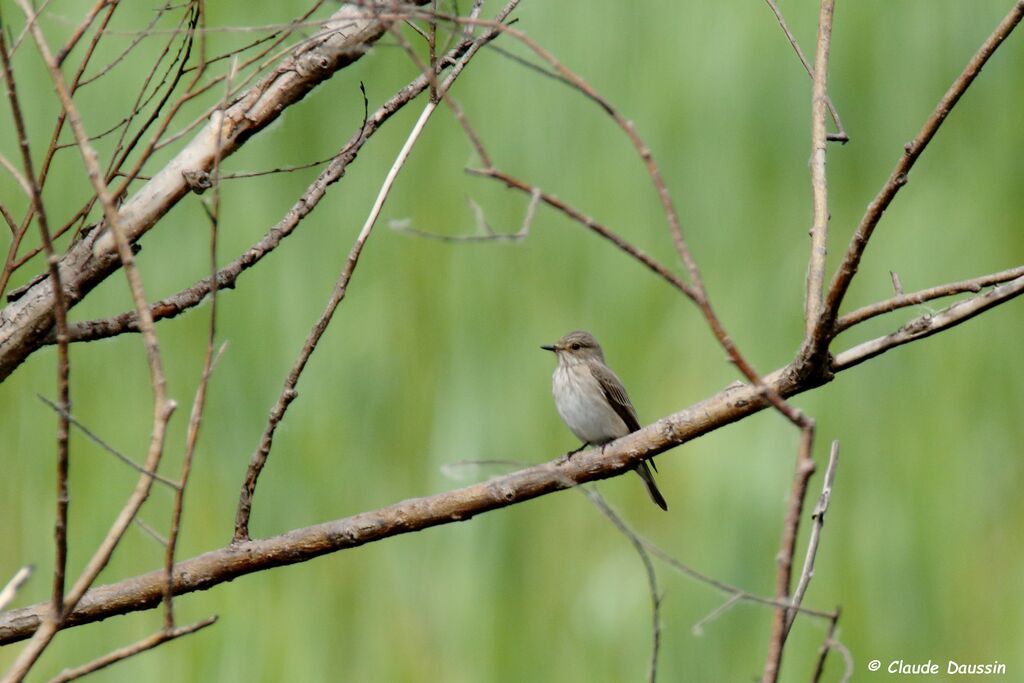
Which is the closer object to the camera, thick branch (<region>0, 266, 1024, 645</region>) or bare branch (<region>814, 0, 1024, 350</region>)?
bare branch (<region>814, 0, 1024, 350</region>)

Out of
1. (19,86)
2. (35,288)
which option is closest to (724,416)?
(35,288)

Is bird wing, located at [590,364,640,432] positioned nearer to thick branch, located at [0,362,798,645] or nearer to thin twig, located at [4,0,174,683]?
thick branch, located at [0,362,798,645]

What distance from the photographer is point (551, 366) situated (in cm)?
459

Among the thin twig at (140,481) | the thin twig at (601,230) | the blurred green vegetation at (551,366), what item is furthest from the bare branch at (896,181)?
the blurred green vegetation at (551,366)

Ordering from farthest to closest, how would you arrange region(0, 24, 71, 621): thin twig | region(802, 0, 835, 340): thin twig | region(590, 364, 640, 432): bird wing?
region(590, 364, 640, 432): bird wing, region(802, 0, 835, 340): thin twig, region(0, 24, 71, 621): thin twig

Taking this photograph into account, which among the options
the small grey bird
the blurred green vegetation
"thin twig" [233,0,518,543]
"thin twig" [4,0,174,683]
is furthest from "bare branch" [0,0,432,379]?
the small grey bird

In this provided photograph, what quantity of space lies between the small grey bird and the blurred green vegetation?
67mm

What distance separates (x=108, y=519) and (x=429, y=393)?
113cm

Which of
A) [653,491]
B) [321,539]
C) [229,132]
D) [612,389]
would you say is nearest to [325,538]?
[321,539]

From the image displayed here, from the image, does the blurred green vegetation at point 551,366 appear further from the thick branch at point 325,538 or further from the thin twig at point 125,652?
the thin twig at point 125,652

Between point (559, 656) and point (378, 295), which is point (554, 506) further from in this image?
point (378, 295)

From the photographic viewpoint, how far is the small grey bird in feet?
14.2

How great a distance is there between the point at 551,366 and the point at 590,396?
198 millimetres

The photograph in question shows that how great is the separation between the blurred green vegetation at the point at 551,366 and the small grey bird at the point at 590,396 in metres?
0.07
